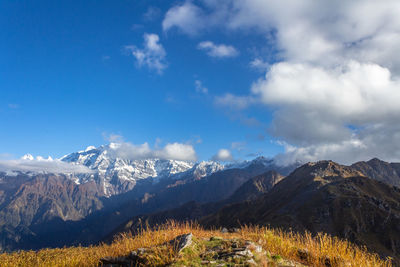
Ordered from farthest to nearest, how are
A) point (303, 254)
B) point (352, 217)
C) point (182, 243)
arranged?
point (352, 217) < point (303, 254) < point (182, 243)

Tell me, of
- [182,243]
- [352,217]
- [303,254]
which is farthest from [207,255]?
[352,217]

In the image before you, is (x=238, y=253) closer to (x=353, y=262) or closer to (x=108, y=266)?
(x=353, y=262)

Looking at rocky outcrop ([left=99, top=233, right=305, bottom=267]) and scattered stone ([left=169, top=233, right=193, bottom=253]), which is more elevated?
scattered stone ([left=169, top=233, right=193, bottom=253])

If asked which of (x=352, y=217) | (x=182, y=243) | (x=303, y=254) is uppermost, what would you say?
(x=182, y=243)

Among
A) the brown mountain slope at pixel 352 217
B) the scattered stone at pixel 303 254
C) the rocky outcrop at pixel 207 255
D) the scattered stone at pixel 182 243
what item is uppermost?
the scattered stone at pixel 182 243

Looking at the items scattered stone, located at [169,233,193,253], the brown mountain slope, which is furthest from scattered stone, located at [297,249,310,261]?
the brown mountain slope

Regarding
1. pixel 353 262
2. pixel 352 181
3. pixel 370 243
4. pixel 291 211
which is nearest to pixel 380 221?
pixel 370 243

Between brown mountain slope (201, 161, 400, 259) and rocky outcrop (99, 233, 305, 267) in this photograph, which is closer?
rocky outcrop (99, 233, 305, 267)

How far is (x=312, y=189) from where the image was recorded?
198 metres

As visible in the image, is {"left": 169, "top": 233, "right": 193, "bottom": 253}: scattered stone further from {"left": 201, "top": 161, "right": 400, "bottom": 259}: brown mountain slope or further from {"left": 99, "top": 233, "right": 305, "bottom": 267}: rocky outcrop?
{"left": 201, "top": 161, "right": 400, "bottom": 259}: brown mountain slope

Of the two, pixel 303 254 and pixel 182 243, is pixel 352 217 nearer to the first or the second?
pixel 303 254

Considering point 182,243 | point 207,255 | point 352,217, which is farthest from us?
point 352,217

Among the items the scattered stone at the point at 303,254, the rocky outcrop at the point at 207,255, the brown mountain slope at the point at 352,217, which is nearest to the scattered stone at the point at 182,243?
the rocky outcrop at the point at 207,255

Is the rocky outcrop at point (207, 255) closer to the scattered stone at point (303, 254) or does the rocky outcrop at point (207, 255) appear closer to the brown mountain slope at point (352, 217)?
the scattered stone at point (303, 254)
